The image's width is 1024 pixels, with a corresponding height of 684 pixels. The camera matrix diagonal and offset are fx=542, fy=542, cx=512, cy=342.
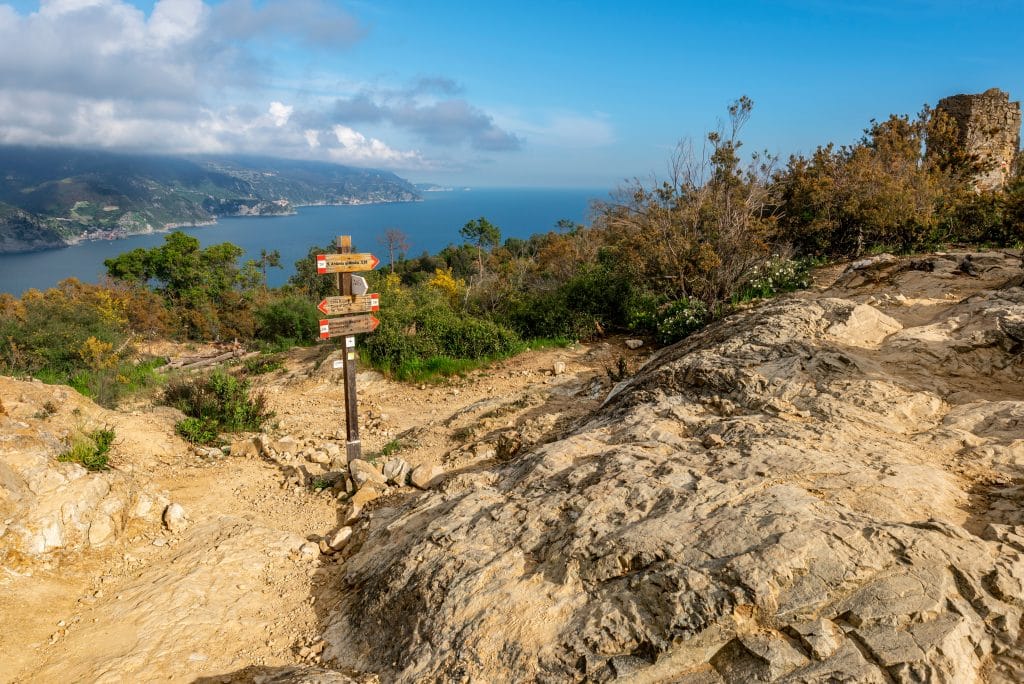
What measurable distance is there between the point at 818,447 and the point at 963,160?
2043 centimetres

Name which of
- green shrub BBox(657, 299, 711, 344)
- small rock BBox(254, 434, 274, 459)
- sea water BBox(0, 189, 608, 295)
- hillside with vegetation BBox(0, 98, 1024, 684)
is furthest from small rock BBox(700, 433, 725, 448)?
sea water BBox(0, 189, 608, 295)

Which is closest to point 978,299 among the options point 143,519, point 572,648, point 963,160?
point 572,648

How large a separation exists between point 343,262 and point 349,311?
2.31ft

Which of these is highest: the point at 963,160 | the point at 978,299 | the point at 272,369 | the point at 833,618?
the point at 963,160

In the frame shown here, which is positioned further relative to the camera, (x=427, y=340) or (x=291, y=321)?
(x=291, y=321)

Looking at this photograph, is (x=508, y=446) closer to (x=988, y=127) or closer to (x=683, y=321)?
(x=683, y=321)

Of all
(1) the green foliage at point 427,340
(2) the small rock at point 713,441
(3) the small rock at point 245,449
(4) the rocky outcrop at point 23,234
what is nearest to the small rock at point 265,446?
(3) the small rock at point 245,449

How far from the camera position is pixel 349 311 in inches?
297

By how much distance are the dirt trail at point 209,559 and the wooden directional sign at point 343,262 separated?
2.90 metres

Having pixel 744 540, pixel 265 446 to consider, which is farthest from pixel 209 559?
pixel 744 540

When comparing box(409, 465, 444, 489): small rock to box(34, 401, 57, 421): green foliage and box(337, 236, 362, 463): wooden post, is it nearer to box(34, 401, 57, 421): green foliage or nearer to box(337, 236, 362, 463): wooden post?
box(337, 236, 362, 463): wooden post

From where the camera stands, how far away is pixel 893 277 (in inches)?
423

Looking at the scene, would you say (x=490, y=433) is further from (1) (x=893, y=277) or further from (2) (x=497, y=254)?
(2) (x=497, y=254)

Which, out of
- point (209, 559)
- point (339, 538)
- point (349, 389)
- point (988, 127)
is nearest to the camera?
point (209, 559)
